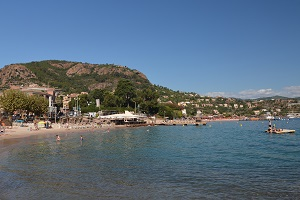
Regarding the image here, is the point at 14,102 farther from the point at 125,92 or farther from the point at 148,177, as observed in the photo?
the point at 125,92

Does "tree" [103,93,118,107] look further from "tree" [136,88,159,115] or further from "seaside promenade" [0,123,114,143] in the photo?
"seaside promenade" [0,123,114,143]

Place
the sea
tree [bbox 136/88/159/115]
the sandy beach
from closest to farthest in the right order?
the sea
the sandy beach
tree [bbox 136/88/159/115]

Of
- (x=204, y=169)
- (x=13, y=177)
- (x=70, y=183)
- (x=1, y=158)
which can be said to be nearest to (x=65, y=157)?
(x=1, y=158)

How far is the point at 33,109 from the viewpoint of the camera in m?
81.7

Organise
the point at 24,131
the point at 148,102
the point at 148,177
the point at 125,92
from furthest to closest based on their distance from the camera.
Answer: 1. the point at 125,92
2. the point at 148,102
3. the point at 24,131
4. the point at 148,177

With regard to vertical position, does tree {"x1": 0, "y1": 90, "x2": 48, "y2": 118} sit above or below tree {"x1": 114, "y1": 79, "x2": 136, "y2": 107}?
below

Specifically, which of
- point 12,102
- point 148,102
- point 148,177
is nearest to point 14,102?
point 12,102

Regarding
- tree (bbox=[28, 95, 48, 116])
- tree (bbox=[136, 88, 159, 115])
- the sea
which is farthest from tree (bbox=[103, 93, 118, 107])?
the sea

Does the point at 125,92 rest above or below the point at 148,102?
above

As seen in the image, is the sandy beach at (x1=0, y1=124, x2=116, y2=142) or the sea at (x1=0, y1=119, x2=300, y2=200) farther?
the sandy beach at (x1=0, y1=124, x2=116, y2=142)

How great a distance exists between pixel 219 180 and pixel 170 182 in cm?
308

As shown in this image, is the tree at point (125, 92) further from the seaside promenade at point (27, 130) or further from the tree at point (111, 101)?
the seaside promenade at point (27, 130)

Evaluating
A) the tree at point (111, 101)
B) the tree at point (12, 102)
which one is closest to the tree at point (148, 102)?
Result: the tree at point (111, 101)

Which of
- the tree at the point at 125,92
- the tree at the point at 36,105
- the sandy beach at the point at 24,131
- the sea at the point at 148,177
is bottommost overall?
the sea at the point at 148,177
